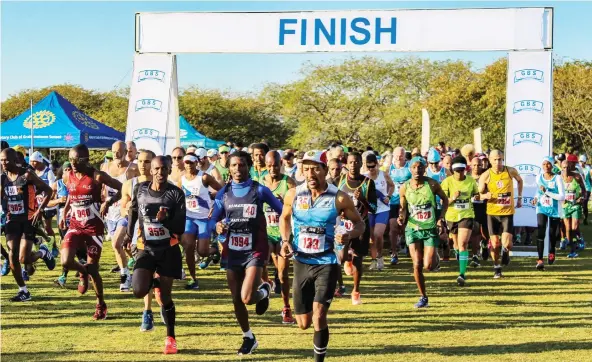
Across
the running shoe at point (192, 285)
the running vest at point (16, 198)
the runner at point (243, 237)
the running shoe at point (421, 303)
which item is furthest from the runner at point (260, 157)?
the running vest at point (16, 198)

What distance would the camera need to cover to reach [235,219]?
7621 mm

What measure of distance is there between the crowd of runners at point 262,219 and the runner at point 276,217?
2 cm

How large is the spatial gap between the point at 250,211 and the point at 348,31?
890 centimetres

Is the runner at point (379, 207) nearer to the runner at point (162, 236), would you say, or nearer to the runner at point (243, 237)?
the runner at point (243, 237)

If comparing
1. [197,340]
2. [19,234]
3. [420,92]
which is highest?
[420,92]

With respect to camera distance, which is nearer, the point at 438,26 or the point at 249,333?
the point at 249,333

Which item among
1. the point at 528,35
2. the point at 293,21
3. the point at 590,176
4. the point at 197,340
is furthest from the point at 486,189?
the point at 590,176

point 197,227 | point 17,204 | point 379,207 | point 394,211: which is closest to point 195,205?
point 197,227

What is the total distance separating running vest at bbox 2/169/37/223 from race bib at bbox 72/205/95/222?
1.64 meters

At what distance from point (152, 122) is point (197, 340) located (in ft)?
30.8

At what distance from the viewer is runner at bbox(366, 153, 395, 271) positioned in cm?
1215

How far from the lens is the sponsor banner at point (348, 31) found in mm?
15320

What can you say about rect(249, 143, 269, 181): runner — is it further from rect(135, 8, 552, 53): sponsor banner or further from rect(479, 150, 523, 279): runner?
rect(135, 8, 552, 53): sponsor banner

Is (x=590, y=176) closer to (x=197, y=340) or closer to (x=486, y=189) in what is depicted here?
(x=486, y=189)
